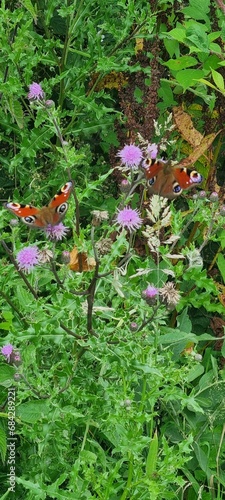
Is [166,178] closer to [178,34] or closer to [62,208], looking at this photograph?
[62,208]

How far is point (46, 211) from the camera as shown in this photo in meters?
1.77

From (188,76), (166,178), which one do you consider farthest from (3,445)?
(188,76)

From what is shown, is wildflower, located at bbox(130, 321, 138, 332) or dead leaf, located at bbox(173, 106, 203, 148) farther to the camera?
dead leaf, located at bbox(173, 106, 203, 148)

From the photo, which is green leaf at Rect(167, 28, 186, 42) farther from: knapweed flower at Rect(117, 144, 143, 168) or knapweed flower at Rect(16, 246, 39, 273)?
knapweed flower at Rect(16, 246, 39, 273)

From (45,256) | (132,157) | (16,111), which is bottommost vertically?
Result: (16,111)

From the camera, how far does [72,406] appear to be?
1.95 metres

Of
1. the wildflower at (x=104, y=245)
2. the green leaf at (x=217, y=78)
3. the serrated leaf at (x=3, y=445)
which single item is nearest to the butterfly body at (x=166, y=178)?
the wildflower at (x=104, y=245)

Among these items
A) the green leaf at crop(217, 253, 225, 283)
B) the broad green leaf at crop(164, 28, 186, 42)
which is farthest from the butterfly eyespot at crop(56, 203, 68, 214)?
the green leaf at crop(217, 253, 225, 283)

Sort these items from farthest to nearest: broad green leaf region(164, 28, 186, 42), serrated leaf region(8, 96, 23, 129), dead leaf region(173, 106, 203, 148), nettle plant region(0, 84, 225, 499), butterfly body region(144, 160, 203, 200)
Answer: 1. dead leaf region(173, 106, 203, 148)
2. serrated leaf region(8, 96, 23, 129)
3. broad green leaf region(164, 28, 186, 42)
4. butterfly body region(144, 160, 203, 200)
5. nettle plant region(0, 84, 225, 499)

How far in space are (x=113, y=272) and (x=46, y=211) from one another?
227 millimetres

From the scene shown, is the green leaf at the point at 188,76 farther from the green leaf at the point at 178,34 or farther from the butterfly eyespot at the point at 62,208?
the butterfly eyespot at the point at 62,208

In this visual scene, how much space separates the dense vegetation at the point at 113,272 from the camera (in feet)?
6.18

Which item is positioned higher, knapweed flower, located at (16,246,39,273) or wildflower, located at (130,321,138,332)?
knapweed flower, located at (16,246,39,273)

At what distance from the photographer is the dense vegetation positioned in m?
1.88
